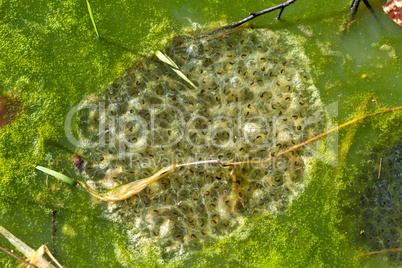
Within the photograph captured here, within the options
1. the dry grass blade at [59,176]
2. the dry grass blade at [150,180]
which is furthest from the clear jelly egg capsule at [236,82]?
the dry grass blade at [59,176]

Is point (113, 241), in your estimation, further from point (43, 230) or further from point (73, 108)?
point (73, 108)

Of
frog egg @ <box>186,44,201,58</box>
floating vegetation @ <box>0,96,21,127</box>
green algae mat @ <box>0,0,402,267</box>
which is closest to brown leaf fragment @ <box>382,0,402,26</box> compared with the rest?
green algae mat @ <box>0,0,402,267</box>

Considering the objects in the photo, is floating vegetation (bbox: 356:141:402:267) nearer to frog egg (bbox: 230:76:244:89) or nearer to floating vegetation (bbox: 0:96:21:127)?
frog egg (bbox: 230:76:244:89)

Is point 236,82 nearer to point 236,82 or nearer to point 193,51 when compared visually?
point 236,82

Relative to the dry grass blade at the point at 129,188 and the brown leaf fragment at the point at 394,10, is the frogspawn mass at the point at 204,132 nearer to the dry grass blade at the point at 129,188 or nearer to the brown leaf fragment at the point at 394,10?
the dry grass blade at the point at 129,188

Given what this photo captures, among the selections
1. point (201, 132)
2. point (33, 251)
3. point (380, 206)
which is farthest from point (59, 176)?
point (380, 206)

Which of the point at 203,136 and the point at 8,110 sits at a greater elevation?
the point at 8,110
